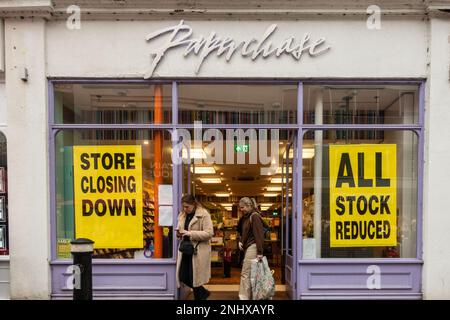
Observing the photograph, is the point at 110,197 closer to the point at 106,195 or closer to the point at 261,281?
the point at 106,195

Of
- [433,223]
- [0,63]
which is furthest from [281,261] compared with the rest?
[0,63]

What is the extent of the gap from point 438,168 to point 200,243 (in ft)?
12.3

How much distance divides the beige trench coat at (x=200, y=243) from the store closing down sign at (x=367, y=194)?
80.0 inches

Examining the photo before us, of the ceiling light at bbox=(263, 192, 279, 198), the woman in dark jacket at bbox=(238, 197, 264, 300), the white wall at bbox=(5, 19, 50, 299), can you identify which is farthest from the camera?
the ceiling light at bbox=(263, 192, 279, 198)

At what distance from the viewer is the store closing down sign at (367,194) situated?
6613mm

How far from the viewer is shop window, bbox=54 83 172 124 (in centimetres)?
664

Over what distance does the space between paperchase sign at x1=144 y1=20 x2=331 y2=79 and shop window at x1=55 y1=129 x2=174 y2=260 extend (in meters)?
1.26

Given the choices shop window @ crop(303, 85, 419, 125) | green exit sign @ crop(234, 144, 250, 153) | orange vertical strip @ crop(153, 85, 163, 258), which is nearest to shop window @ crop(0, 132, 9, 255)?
orange vertical strip @ crop(153, 85, 163, 258)

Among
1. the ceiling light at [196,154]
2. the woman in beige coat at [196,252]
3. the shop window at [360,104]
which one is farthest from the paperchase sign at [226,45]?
the woman in beige coat at [196,252]

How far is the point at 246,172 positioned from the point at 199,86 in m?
2.24

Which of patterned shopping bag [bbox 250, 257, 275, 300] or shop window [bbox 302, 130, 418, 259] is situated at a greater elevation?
shop window [bbox 302, 130, 418, 259]

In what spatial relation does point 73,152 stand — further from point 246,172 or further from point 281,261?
point 281,261

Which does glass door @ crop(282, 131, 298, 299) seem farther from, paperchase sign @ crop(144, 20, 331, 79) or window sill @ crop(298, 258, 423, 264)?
paperchase sign @ crop(144, 20, 331, 79)

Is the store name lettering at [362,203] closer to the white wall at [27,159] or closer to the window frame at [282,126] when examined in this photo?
the window frame at [282,126]
